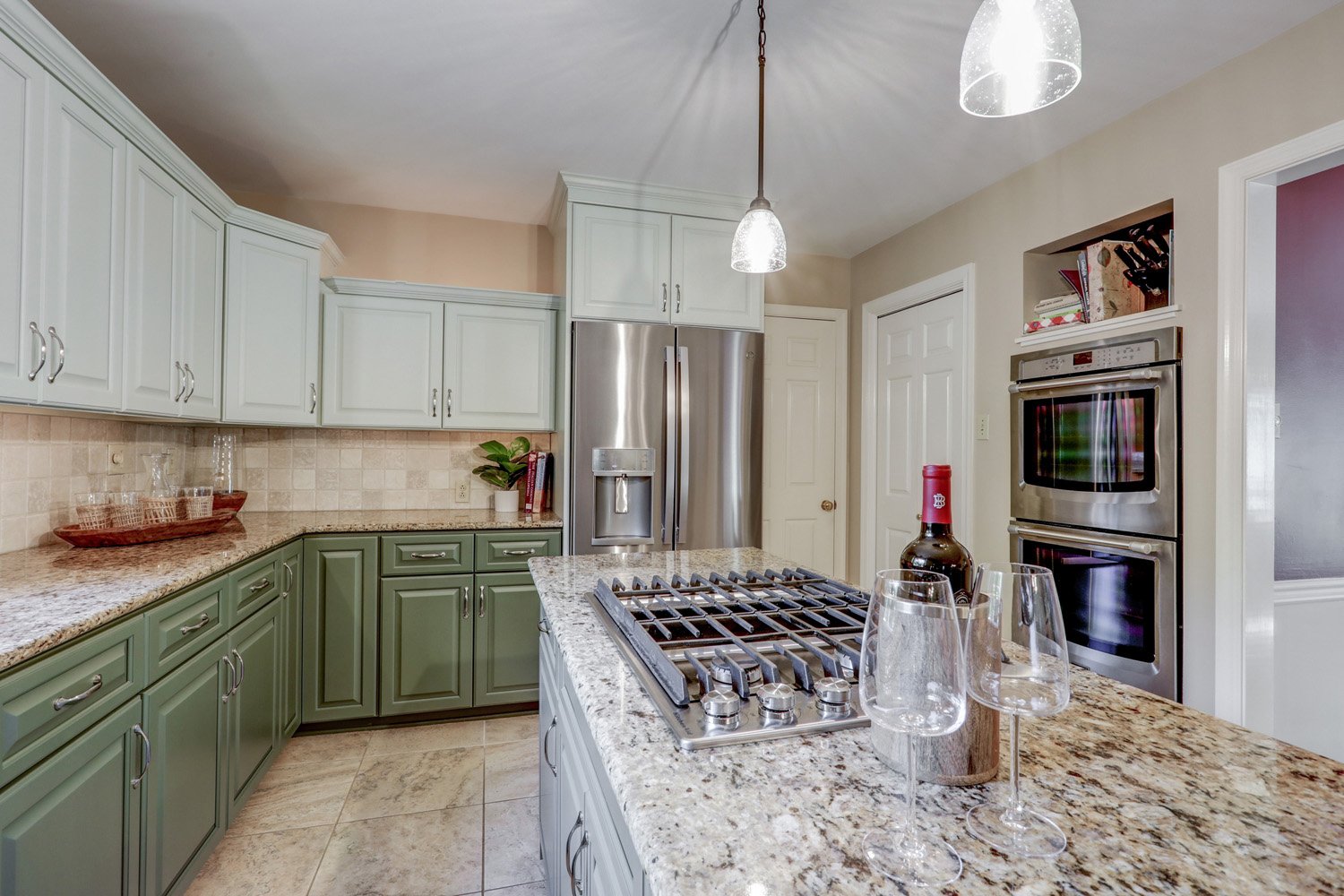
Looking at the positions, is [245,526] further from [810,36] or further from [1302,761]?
[1302,761]

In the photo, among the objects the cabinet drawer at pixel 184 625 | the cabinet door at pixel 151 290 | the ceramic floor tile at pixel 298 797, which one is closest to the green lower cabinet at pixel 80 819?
the cabinet drawer at pixel 184 625

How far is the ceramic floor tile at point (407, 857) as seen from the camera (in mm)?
1837

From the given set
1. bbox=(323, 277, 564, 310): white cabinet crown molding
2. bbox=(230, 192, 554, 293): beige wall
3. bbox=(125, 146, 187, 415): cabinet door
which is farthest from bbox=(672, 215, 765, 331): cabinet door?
bbox=(125, 146, 187, 415): cabinet door

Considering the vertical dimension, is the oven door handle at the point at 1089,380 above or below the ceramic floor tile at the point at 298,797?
above

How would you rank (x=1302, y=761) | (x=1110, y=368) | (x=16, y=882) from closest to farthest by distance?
(x=1302, y=761) < (x=16, y=882) < (x=1110, y=368)

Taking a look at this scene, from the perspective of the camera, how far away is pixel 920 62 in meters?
2.10

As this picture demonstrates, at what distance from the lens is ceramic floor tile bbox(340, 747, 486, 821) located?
224 centimetres

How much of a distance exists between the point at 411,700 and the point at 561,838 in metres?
1.91

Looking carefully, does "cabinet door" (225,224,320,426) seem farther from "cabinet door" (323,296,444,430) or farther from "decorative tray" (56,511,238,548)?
"decorative tray" (56,511,238,548)

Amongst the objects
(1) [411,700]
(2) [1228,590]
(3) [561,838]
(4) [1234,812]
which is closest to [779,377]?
(2) [1228,590]

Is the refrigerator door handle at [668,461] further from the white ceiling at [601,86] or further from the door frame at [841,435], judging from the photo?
the door frame at [841,435]

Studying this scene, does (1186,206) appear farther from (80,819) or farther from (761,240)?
(80,819)

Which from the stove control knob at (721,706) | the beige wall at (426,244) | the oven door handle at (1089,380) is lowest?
the stove control knob at (721,706)

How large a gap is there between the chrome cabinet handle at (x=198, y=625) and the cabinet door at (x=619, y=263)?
1836 mm
